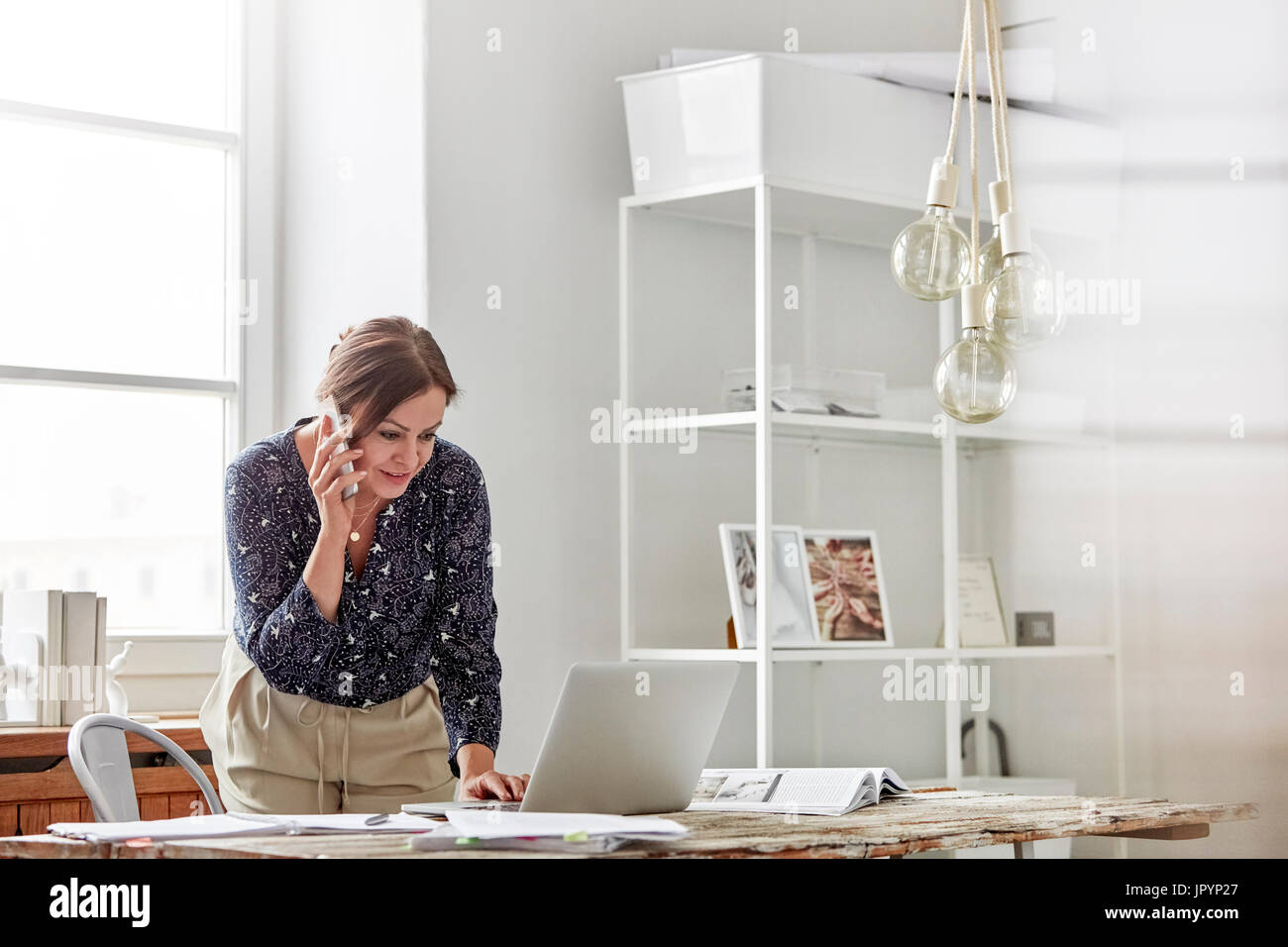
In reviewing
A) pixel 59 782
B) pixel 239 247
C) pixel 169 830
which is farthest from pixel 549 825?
pixel 239 247

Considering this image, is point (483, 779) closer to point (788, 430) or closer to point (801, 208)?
point (788, 430)

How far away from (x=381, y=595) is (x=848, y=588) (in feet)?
4.30

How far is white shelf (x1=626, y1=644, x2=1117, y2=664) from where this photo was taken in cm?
299

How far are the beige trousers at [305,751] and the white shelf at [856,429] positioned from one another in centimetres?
106

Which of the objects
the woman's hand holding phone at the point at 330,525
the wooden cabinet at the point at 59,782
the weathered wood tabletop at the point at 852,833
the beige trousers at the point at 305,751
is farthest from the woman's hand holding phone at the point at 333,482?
the wooden cabinet at the point at 59,782

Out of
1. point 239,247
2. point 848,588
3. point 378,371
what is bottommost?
point 848,588

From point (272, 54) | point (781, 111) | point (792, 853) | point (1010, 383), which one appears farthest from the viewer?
point (272, 54)

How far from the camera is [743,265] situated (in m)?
3.40

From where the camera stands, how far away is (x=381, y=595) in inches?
86.7

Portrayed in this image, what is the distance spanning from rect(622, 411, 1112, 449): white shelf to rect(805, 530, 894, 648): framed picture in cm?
23

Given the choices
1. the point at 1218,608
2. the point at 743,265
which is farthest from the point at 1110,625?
the point at 743,265

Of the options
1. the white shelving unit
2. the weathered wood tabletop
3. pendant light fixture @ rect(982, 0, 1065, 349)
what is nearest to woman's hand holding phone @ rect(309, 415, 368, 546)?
the weathered wood tabletop

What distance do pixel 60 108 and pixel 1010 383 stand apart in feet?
6.77

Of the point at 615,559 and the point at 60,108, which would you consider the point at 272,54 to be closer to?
the point at 60,108
